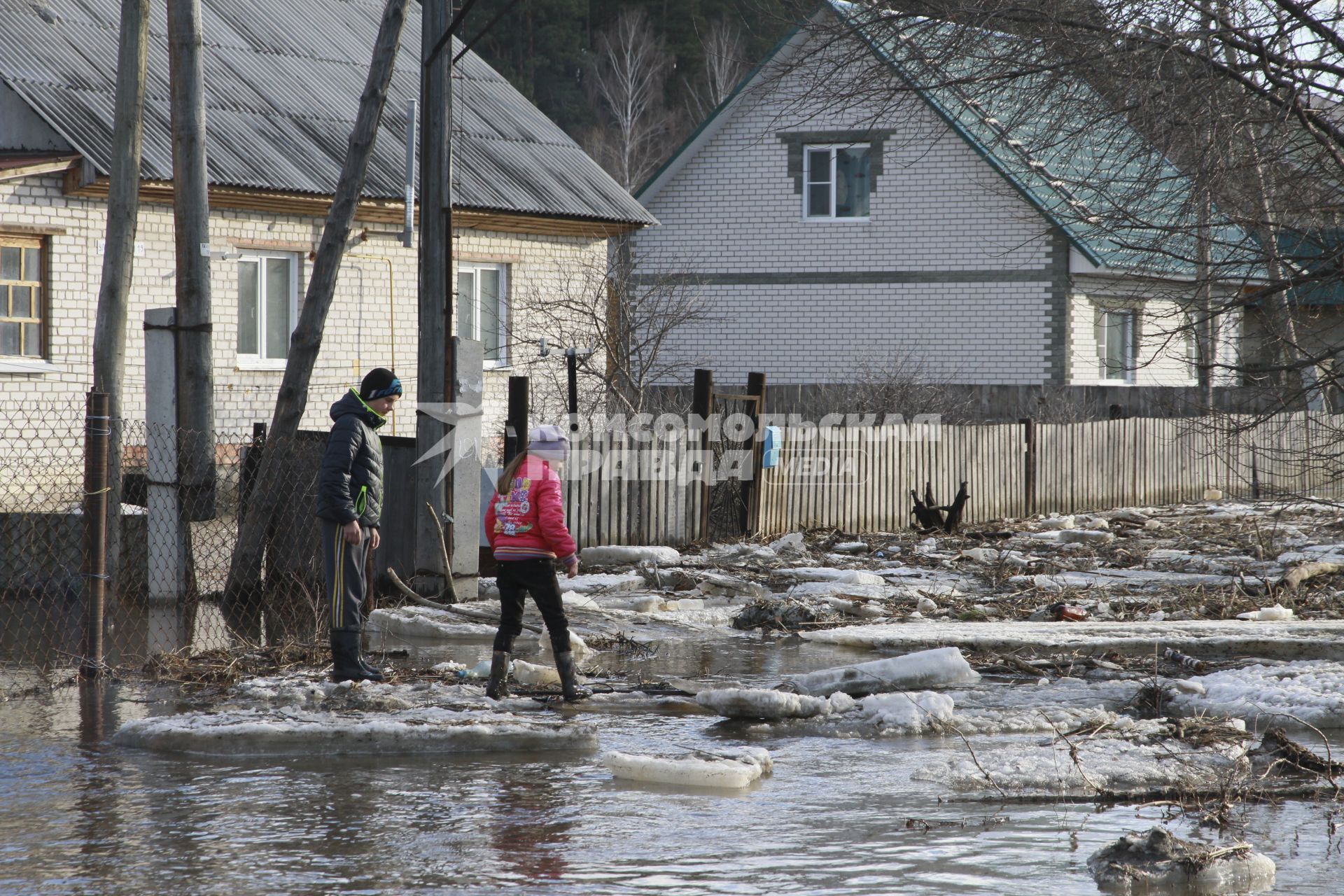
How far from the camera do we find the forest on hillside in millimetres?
46688

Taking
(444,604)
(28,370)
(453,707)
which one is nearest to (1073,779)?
(453,707)

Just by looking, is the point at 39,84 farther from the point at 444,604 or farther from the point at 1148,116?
the point at 1148,116

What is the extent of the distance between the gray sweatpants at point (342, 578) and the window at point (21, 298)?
905 cm

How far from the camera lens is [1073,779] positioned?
5824 mm

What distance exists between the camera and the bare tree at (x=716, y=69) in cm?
4444

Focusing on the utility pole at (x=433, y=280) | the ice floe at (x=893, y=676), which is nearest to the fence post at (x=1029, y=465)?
the utility pole at (x=433, y=280)

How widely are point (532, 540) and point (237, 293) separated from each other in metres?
11.1

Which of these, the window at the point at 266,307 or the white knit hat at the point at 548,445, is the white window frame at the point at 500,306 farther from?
the white knit hat at the point at 548,445

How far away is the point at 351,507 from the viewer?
25.3 ft

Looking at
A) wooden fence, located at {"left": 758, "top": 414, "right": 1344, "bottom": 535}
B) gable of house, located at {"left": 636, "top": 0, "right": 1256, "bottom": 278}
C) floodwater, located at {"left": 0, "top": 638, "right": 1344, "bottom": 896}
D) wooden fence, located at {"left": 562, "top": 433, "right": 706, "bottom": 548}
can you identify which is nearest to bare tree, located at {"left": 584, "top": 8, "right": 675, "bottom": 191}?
wooden fence, located at {"left": 758, "top": 414, "right": 1344, "bottom": 535}

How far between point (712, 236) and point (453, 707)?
20.6 meters

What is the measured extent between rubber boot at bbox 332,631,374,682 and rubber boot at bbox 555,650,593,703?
3.25ft

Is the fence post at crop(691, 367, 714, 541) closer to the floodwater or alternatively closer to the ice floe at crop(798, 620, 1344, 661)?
the ice floe at crop(798, 620, 1344, 661)

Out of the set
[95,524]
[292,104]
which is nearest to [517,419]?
[95,524]
